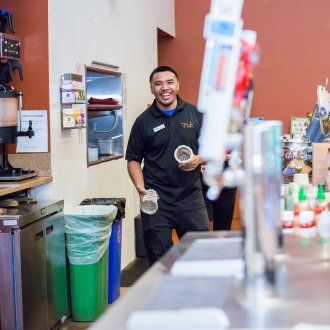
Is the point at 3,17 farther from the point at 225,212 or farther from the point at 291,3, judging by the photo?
the point at 291,3

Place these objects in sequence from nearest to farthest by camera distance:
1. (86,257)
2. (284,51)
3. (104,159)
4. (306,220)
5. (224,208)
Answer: (306,220)
(86,257)
(104,159)
(224,208)
(284,51)

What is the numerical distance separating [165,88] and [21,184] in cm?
110

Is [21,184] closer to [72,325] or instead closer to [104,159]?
[72,325]

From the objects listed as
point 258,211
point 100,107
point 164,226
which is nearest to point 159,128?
point 164,226

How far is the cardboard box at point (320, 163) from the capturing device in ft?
11.8

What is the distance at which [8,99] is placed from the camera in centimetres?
405

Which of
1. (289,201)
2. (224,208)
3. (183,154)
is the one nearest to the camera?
(289,201)

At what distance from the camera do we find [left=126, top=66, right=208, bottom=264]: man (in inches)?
165

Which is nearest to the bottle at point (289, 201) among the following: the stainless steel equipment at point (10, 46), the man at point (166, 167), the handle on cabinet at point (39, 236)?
the man at point (166, 167)

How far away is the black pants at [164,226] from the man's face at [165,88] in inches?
27.8

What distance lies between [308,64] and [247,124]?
757 centimetres

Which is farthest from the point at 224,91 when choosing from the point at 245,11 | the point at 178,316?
the point at 245,11

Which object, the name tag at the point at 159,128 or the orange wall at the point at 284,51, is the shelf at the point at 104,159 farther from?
the orange wall at the point at 284,51

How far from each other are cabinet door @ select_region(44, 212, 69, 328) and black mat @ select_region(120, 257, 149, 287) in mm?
1193
